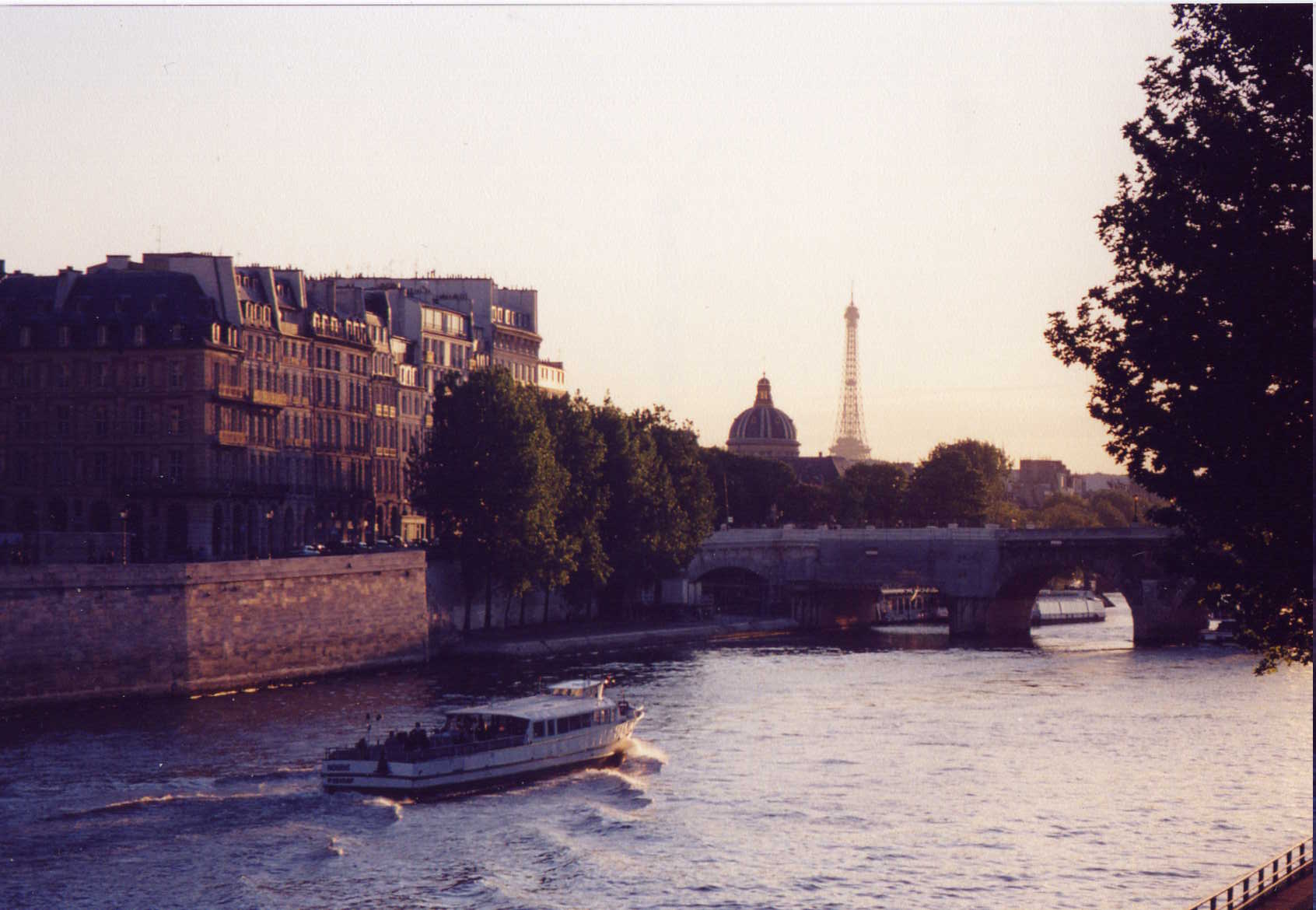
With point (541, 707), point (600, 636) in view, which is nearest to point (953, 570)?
point (600, 636)

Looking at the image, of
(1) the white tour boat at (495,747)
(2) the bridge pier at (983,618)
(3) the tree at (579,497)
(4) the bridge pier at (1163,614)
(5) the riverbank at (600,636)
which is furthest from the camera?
(2) the bridge pier at (983,618)

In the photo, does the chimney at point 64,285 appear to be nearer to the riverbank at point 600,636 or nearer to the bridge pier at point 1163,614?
the riverbank at point 600,636

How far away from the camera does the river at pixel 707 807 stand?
136 ft

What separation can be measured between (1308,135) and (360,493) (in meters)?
91.0

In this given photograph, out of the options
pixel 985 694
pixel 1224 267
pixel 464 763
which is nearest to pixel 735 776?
pixel 464 763

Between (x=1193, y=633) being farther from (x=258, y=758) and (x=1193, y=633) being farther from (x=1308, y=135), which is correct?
(x=1308, y=135)

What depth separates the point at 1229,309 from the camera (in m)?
28.2

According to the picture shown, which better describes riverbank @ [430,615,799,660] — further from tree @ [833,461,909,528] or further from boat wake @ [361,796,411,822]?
tree @ [833,461,909,528]

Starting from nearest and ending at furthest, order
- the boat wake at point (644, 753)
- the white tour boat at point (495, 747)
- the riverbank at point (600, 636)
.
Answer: the white tour boat at point (495, 747)
the boat wake at point (644, 753)
the riverbank at point (600, 636)

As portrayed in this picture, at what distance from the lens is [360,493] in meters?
115

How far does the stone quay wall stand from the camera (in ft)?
215

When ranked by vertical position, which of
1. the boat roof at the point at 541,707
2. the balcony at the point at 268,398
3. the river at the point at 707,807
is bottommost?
the river at the point at 707,807

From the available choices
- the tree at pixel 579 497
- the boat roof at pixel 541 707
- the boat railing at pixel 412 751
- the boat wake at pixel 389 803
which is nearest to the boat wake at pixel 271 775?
the boat railing at pixel 412 751

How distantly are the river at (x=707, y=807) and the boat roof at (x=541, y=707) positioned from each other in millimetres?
1964
